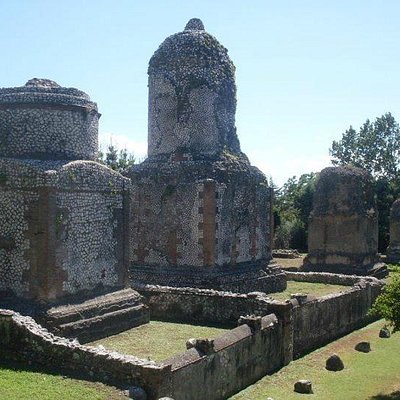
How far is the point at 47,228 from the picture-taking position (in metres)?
14.8

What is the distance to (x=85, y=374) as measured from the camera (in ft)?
36.6

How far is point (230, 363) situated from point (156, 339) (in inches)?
125

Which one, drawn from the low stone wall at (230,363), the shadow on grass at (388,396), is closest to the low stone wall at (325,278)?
the low stone wall at (230,363)

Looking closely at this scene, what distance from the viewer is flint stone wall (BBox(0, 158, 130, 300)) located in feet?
48.5

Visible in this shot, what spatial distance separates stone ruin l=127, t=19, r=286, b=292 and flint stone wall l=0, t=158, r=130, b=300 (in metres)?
6.20

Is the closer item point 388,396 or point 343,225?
point 388,396

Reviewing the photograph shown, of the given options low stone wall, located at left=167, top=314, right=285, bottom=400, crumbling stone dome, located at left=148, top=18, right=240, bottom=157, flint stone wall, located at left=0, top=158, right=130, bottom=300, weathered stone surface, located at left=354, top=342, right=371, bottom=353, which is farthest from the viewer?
crumbling stone dome, located at left=148, top=18, right=240, bottom=157

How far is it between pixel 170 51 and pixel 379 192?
3125 cm

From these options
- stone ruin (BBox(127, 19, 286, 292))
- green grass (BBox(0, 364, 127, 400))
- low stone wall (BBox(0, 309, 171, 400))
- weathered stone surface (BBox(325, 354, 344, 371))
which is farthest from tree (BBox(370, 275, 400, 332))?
stone ruin (BBox(127, 19, 286, 292))

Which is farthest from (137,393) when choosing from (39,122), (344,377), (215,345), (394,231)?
(394,231)

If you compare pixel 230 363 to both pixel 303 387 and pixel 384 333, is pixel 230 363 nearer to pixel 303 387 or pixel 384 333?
pixel 303 387

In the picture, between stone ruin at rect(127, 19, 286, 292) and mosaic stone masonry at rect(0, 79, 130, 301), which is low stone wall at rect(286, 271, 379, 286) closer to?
stone ruin at rect(127, 19, 286, 292)

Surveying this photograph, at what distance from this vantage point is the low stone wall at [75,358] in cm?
1038

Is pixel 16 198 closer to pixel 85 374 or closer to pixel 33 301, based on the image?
pixel 33 301
